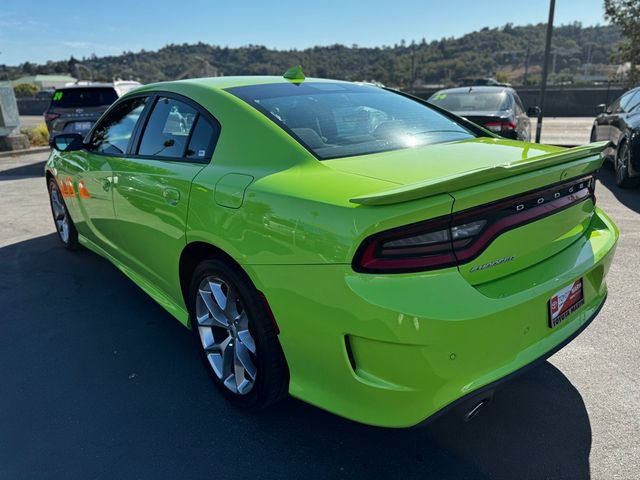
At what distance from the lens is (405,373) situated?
1745 millimetres

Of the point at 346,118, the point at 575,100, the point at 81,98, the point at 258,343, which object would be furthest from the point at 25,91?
the point at 258,343

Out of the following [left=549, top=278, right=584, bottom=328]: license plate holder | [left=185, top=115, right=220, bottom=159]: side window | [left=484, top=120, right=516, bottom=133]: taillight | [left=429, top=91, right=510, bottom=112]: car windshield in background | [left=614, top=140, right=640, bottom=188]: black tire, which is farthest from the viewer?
[left=429, top=91, right=510, bottom=112]: car windshield in background

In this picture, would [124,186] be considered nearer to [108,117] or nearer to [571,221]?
[108,117]

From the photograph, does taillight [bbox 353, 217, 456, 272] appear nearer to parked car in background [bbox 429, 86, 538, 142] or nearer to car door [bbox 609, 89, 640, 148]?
parked car in background [bbox 429, 86, 538, 142]

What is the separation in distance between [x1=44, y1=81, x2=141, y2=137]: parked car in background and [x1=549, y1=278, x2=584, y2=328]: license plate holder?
10.6m

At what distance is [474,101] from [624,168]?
2.61 meters

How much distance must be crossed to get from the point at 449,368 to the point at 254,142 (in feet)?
4.44

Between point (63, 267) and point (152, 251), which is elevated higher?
point (152, 251)

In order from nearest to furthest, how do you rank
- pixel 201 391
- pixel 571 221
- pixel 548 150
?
pixel 571 221 < pixel 548 150 < pixel 201 391

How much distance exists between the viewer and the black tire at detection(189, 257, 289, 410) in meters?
2.21

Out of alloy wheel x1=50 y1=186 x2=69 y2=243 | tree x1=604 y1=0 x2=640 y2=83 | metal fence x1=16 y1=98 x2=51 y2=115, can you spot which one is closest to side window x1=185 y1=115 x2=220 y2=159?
alloy wheel x1=50 y1=186 x2=69 y2=243

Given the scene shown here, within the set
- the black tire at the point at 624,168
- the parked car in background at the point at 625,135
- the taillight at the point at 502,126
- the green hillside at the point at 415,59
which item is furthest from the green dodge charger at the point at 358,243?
the green hillside at the point at 415,59

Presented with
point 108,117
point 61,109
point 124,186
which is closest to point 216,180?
point 124,186

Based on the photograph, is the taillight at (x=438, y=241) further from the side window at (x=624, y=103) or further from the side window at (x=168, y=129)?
the side window at (x=624, y=103)
